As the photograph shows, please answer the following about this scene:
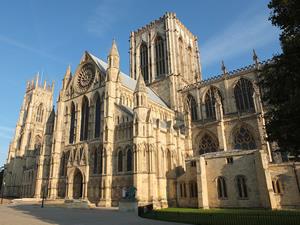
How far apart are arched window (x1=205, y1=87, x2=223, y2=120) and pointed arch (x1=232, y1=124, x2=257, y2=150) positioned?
5.68 m

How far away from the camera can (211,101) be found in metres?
42.7

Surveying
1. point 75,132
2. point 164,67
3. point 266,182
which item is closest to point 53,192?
point 75,132

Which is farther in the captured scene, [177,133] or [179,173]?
[177,133]

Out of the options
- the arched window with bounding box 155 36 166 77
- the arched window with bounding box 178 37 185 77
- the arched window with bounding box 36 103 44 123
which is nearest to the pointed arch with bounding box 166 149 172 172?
the arched window with bounding box 178 37 185 77

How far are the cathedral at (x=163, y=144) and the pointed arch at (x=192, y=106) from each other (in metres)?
0.21

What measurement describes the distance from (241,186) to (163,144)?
36.1 feet

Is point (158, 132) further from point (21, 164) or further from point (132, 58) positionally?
point (21, 164)

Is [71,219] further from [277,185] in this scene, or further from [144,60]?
[144,60]

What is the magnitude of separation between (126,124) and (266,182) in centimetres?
1791

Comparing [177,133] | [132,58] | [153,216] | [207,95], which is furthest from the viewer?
[132,58]

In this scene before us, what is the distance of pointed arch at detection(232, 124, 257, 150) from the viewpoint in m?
35.1

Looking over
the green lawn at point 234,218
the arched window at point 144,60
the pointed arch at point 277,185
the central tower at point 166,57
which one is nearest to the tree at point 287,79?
the green lawn at point 234,218

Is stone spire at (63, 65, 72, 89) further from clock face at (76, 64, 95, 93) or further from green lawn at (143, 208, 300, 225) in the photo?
green lawn at (143, 208, 300, 225)

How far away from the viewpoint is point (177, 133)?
121 feet
